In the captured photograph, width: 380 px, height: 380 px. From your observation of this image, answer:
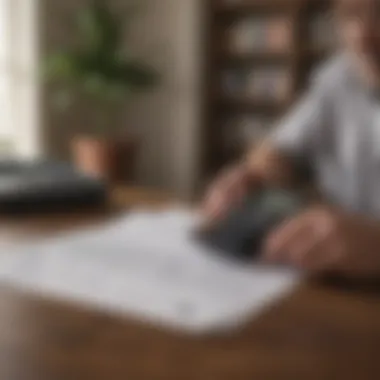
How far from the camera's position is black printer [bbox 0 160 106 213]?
141 centimetres

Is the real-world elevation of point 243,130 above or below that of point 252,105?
below

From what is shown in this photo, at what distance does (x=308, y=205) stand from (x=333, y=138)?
1.61ft

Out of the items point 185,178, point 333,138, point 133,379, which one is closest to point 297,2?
point 185,178

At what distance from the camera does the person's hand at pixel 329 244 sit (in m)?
0.97

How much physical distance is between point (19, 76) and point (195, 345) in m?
2.92

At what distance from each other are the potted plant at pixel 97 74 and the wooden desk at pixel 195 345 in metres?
2.36

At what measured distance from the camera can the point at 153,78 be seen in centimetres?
374

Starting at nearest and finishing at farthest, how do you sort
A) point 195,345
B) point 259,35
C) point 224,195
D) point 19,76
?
point 195,345
point 224,195
point 19,76
point 259,35

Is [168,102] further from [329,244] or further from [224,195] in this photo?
[329,244]

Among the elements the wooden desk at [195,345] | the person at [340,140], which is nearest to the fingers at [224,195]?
the person at [340,140]

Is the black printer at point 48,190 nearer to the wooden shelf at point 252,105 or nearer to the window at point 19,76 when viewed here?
the window at point 19,76

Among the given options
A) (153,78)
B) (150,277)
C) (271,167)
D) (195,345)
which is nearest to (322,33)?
(153,78)

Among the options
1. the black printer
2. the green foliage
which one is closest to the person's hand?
the black printer

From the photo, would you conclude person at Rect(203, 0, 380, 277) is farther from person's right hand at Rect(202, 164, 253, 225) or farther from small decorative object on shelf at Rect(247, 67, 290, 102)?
small decorative object on shelf at Rect(247, 67, 290, 102)
